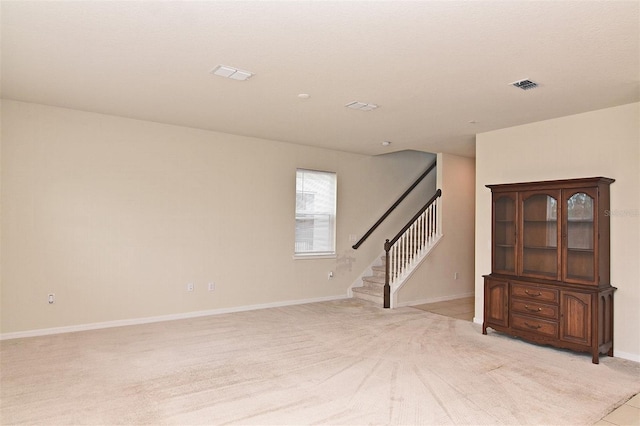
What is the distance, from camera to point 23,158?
4.77 meters

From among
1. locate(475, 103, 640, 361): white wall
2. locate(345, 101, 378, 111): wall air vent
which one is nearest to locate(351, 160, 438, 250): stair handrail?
locate(475, 103, 640, 361): white wall

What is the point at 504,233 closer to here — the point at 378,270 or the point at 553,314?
the point at 553,314

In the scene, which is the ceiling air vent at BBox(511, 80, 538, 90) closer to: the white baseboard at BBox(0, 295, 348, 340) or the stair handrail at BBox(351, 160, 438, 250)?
the stair handrail at BBox(351, 160, 438, 250)

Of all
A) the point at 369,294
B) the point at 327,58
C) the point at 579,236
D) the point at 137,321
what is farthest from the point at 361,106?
the point at 137,321

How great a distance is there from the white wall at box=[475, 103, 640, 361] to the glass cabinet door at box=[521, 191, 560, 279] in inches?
18.3

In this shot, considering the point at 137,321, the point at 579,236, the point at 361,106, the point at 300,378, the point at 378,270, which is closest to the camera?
the point at 300,378

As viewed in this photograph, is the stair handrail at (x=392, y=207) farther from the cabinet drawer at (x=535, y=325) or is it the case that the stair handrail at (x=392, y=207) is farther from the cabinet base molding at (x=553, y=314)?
the cabinet drawer at (x=535, y=325)

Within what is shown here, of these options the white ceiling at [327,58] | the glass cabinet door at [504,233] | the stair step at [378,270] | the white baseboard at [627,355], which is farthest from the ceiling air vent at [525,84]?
the stair step at [378,270]

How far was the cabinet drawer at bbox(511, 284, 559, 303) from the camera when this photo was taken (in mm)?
4520

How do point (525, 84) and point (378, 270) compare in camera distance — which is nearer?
point (525, 84)

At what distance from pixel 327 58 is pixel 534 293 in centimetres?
354

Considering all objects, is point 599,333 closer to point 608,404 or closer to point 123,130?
point 608,404

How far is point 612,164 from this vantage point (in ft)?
14.8

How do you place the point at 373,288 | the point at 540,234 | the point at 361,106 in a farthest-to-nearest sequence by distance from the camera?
1. the point at 373,288
2. the point at 540,234
3. the point at 361,106
